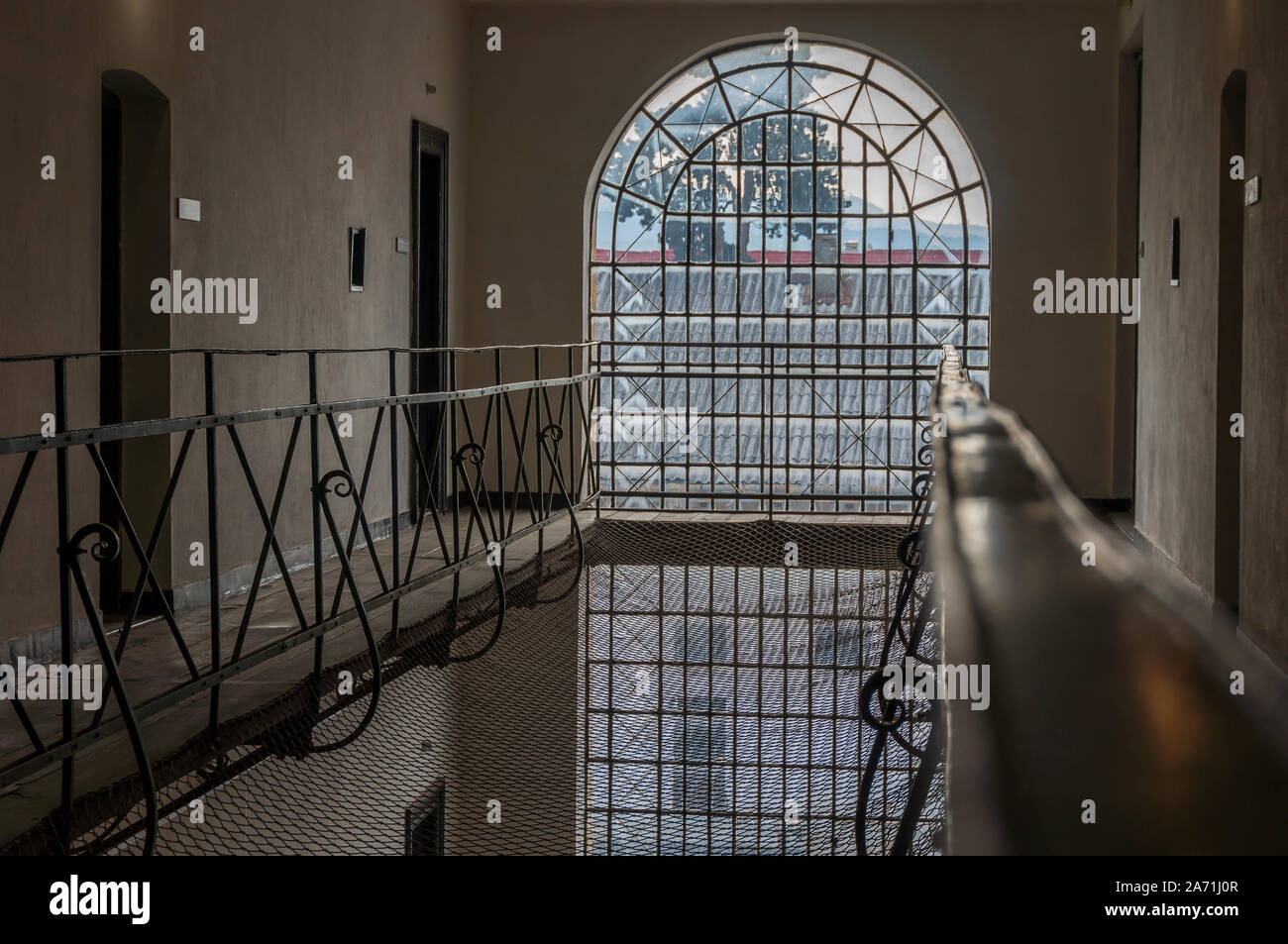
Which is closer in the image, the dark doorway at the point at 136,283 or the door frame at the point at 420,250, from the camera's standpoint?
the dark doorway at the point at 136,283

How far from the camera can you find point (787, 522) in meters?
7.79

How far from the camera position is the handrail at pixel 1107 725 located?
427mm

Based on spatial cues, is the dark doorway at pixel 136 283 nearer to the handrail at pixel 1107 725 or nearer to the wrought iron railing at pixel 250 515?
the wrought iron railing at pixel 250 515

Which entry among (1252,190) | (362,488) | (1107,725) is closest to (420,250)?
(362,488)

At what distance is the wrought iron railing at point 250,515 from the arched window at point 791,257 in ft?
2.81

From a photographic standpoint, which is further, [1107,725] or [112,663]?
[112,663]

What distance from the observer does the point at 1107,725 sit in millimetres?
469

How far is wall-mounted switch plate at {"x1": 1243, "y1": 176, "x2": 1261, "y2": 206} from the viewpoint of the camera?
4.68 meters

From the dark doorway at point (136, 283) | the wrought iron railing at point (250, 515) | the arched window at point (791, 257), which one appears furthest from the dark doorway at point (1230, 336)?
the dark doorway at point (136, 283)

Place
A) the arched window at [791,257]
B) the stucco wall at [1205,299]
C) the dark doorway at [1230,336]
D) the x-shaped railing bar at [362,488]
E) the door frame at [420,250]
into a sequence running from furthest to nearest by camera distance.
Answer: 1. the arched window at [791,257]
2. the door frame at [420,250]
3. the dark doorway at [1230,336]
4. the stucco wall at [1205,299]
5. the x-shaped railing bar at [362,488]

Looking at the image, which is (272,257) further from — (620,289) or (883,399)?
(883,399)

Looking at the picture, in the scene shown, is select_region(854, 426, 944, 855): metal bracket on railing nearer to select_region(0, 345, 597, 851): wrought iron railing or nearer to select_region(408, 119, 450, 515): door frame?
select_region(0, 345, 597, 851): wrought iron railing

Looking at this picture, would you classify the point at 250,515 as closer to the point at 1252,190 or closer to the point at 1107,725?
the point at 1252,190

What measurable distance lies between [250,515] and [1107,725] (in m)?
5.73
